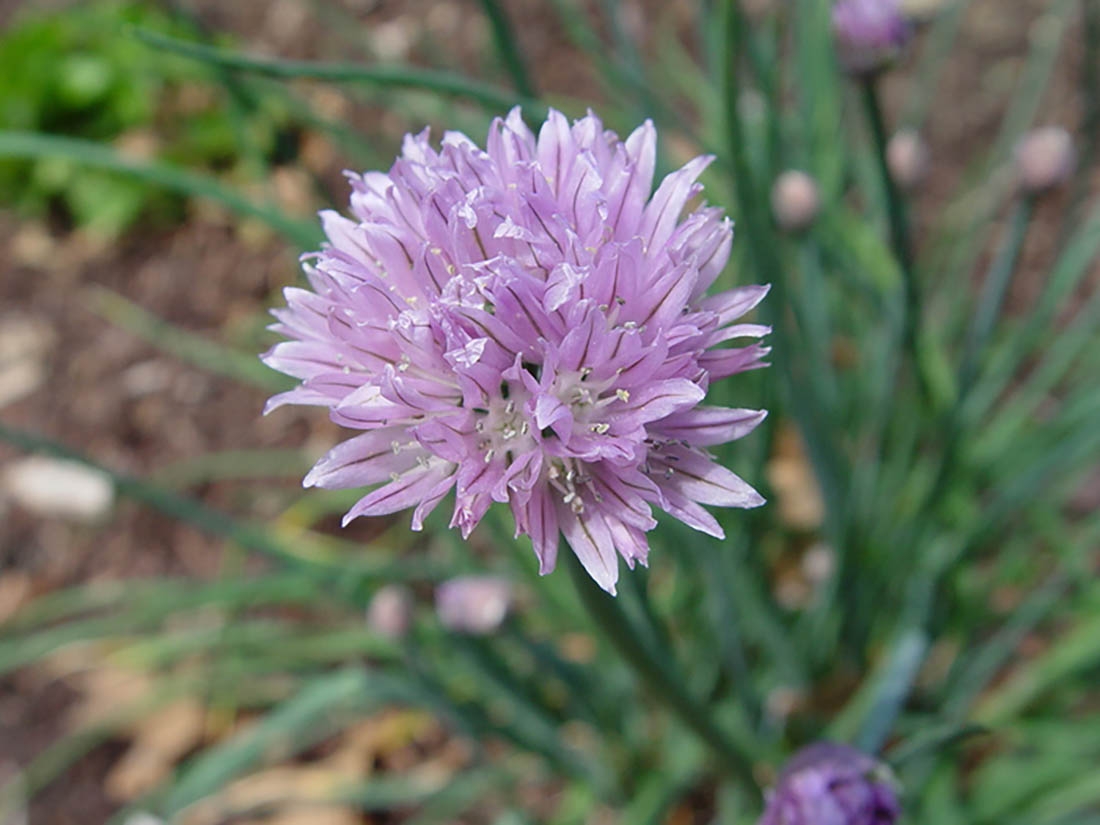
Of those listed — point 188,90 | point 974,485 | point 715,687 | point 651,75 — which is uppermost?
point 188,90

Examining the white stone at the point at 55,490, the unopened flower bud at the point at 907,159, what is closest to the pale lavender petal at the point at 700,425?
the unopened flower bud at the point at 907,159

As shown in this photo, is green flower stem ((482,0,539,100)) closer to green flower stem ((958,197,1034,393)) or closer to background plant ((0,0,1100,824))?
background plant ((0,0,1100,824))

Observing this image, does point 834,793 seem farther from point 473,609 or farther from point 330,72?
point 330,72

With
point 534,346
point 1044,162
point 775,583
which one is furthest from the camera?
point 775,583

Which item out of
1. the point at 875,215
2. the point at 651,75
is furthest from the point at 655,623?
the point at 651,75

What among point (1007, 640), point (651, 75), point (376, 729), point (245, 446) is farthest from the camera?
point (651, 75)

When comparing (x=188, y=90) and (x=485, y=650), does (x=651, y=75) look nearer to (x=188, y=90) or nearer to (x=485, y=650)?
(x=188, y=90)

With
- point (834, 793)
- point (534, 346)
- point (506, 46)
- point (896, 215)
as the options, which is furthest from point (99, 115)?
point (834, 793)
